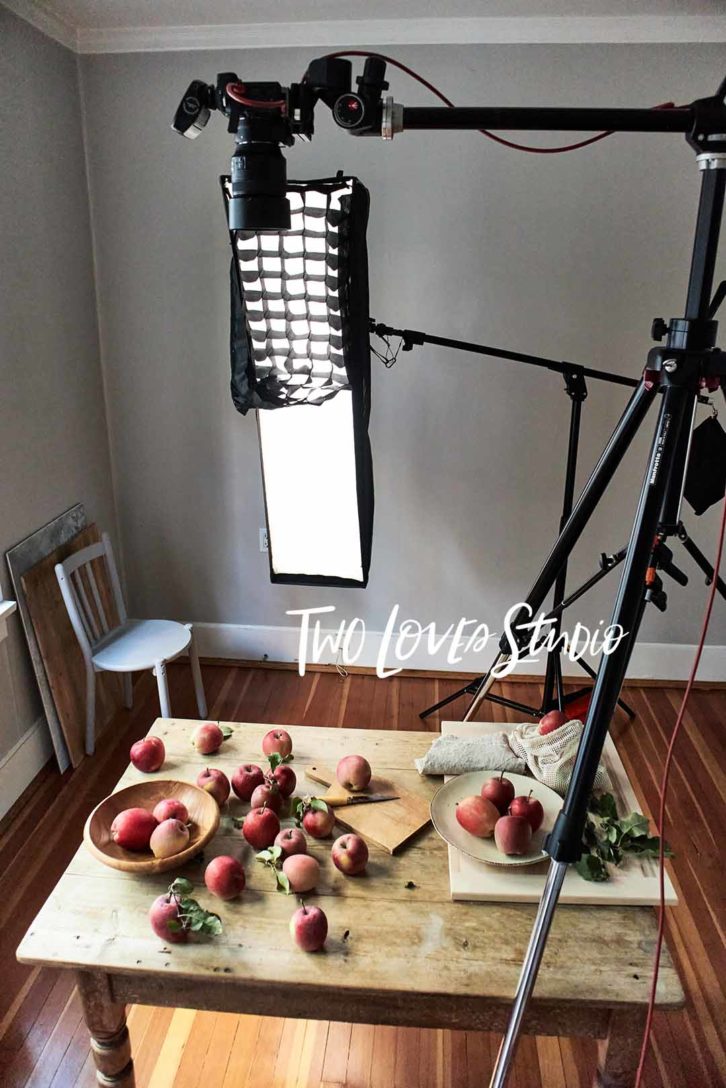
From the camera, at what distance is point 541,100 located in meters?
2.42

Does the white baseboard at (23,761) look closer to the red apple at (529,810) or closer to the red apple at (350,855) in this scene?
the red apple at (350,855)

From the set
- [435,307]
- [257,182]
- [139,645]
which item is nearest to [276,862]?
[257,182]

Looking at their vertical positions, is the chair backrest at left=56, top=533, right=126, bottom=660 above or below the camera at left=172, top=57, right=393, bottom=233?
below

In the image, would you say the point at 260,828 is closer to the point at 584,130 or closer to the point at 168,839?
the point at 168,839

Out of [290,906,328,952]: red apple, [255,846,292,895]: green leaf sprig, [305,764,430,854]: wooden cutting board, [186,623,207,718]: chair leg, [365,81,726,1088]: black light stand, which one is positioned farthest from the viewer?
[186,623,207,718]: chair leg

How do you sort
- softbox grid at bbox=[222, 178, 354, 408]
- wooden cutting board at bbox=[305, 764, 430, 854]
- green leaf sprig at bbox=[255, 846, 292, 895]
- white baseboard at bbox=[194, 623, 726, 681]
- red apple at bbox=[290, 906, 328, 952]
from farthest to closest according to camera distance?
white baseboard at bbox=[194, 623, 726, 681] < softbox grid at bbox=[222, 178, 354, 408] < wooden cutting board at bbox=[305, 764, 430, 854] < green leaf sprig at bbox=[255, 846, 292, 895] < red apple at bbox=[290, 906, 328, 952]

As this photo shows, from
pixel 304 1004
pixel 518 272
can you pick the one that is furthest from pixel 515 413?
pixel 304 1004

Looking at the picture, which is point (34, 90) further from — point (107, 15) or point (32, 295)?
point (32, 295)

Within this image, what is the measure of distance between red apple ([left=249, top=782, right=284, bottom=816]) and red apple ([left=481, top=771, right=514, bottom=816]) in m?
0.37

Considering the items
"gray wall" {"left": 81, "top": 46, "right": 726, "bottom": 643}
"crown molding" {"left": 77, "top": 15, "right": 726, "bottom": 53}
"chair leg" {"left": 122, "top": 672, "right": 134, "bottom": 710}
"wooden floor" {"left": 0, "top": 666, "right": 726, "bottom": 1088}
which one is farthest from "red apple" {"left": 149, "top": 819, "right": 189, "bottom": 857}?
"crown molding" {"left": 77, "top": 15, "right": 726, "bottom": 53}

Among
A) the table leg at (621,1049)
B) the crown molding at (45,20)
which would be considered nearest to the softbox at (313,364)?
the crown molding at (45,20)

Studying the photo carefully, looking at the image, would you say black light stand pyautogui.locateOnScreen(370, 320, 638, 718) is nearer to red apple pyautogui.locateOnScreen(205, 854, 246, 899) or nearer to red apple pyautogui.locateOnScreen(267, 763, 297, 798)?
red apple pyautogui.locateOnScreen(267, 763, 297, 798)

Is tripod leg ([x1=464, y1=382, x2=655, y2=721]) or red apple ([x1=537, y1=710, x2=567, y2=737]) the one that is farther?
red apple ([x1=537, y1=710, x2=567, y2=737])

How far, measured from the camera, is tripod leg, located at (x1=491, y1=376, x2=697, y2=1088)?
3.48ft
